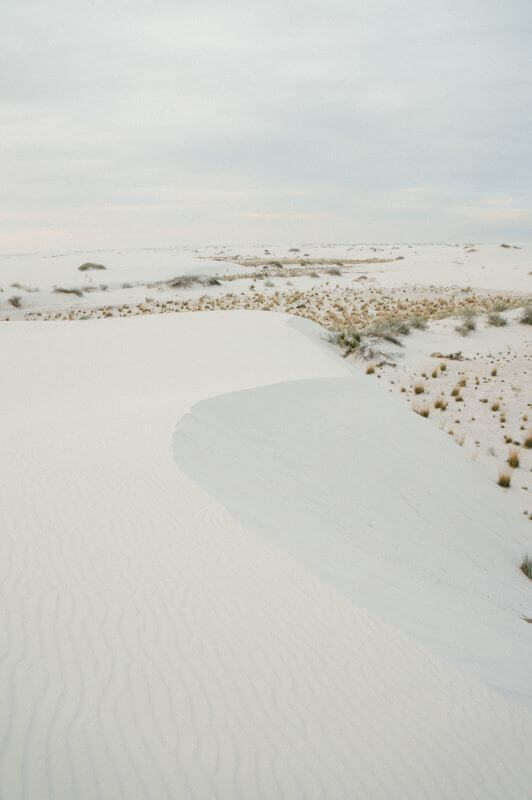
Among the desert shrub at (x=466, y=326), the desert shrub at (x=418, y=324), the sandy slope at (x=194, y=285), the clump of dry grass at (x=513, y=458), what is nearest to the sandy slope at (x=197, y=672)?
the clump of dry grass at (x=513, y=458)

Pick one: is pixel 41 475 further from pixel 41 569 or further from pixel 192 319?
pixel 192 319

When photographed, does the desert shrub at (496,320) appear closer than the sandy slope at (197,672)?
No

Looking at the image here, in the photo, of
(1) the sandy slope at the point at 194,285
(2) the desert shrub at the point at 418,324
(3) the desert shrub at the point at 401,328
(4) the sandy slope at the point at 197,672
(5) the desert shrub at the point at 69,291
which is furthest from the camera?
(5) the desert shrub at the point at 69,291

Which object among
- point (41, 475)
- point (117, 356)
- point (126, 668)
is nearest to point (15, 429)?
point (41, 475)

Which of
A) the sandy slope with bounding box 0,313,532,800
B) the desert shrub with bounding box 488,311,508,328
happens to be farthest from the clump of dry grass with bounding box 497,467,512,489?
the desert shrub with bounding box 488,311,508,328

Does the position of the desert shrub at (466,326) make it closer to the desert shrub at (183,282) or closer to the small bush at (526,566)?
the small bush at (526,566)

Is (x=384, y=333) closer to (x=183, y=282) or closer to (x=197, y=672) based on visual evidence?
(x=197, y=672)

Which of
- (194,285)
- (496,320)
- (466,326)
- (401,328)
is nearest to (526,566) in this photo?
(401,328)
